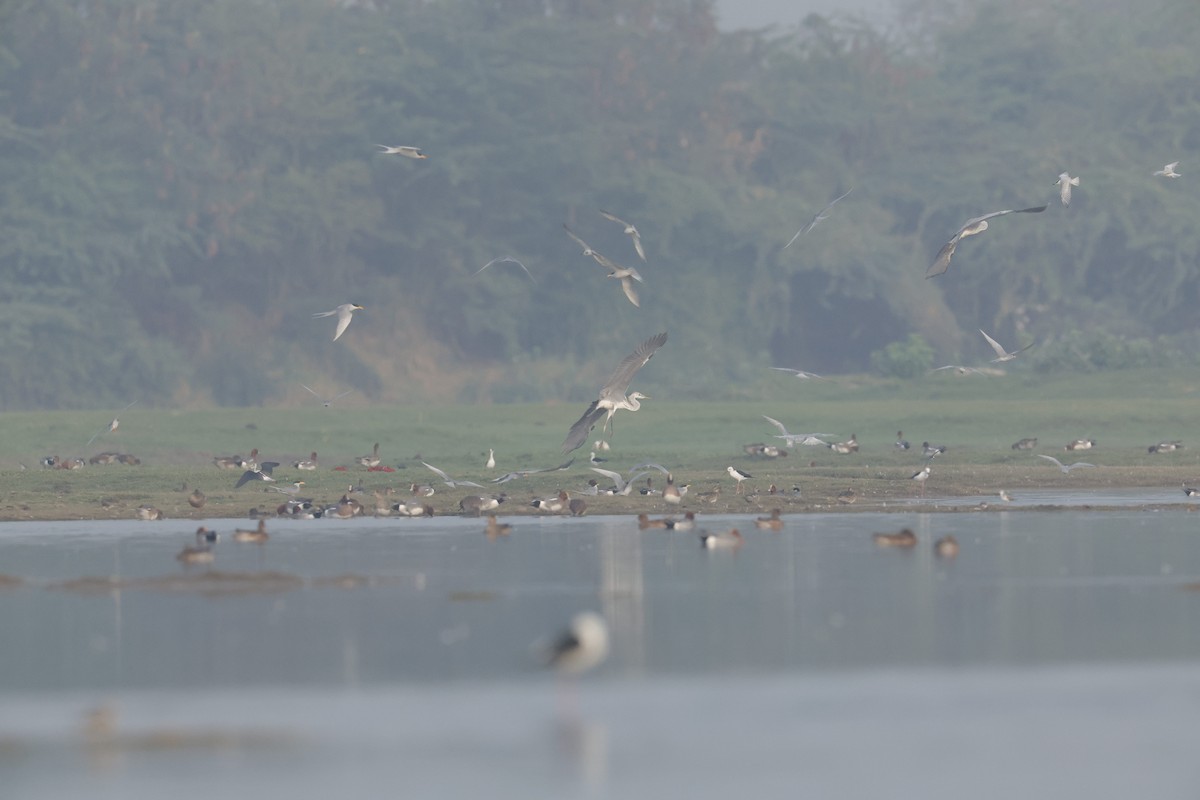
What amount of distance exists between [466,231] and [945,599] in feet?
172

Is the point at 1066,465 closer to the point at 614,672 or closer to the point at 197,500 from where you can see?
the point at 197,500

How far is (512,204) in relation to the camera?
72250 mm

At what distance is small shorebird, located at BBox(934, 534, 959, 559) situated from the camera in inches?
989

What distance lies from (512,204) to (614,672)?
185ft

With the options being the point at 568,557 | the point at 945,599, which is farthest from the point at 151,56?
the point at 945,599

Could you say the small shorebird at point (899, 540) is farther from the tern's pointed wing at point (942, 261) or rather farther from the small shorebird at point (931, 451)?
the small shorebird at point (931, 451)

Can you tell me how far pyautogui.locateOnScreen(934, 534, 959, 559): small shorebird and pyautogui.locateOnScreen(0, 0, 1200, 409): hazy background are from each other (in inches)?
1482

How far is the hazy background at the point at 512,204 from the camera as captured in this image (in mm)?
67625

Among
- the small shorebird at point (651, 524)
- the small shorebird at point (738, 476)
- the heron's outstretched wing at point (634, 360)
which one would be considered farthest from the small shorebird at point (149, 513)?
the small shorebird at point (738, 476)

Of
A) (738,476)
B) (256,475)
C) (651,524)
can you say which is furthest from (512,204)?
(651,524)

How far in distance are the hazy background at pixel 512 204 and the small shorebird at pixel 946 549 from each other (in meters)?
37.6

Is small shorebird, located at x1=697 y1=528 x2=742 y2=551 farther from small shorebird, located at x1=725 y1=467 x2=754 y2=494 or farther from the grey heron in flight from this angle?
small shorebird, located at x1=725 y1=467 x2=754 y2=494

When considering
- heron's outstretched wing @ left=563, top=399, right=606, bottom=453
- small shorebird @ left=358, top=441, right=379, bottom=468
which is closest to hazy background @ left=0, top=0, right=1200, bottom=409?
small shorebird @ left=358, top=441, right=379, bottom=468

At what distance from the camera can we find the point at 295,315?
70.1 m
